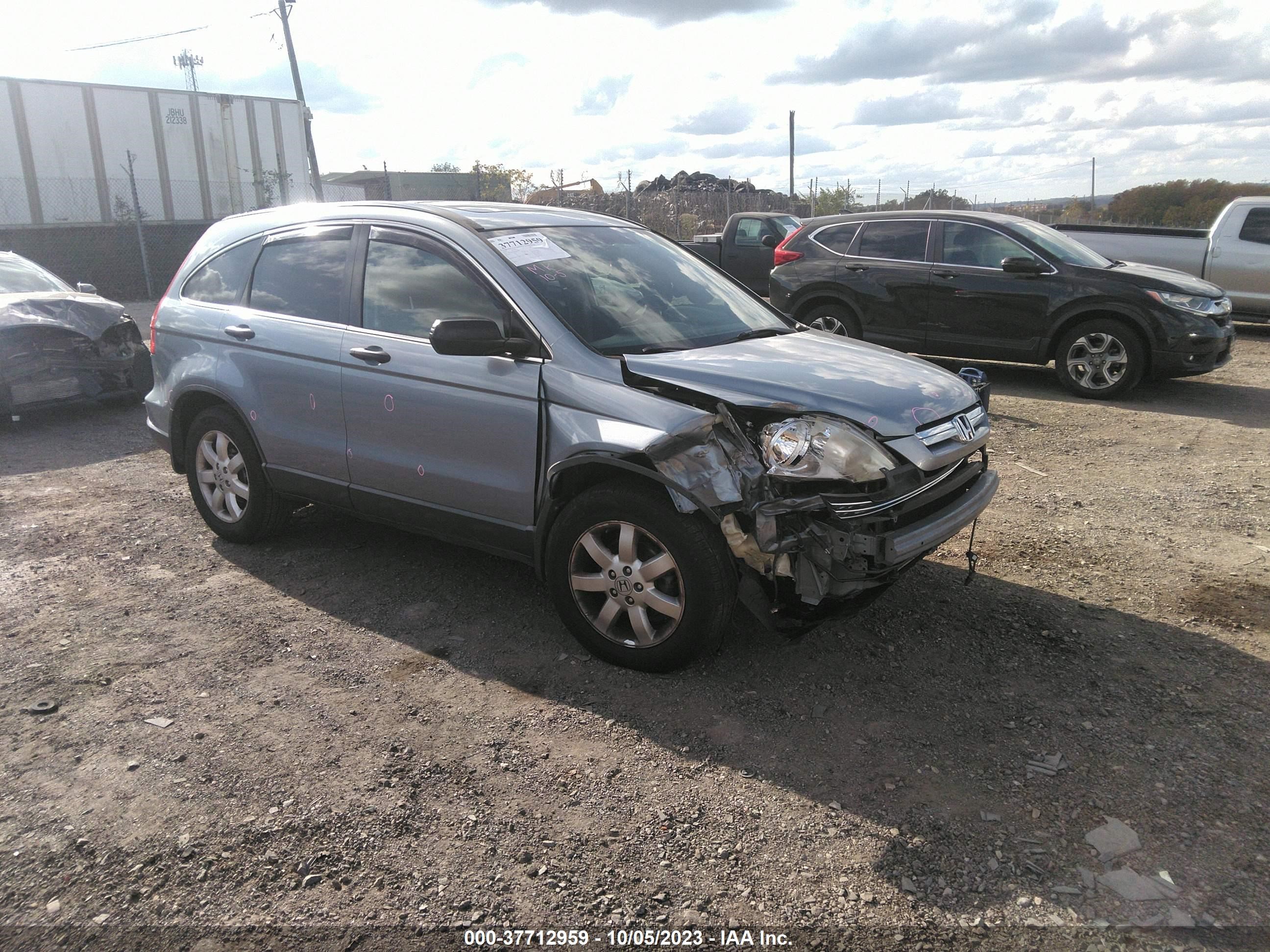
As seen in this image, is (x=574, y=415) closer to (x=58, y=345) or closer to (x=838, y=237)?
(x=58, y=345)

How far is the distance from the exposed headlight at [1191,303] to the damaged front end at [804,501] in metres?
6.21

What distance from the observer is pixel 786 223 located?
1600cm

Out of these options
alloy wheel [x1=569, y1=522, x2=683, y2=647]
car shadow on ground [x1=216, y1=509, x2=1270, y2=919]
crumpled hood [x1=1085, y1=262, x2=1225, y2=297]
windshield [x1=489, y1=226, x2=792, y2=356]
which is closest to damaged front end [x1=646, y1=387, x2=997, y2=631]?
alloy wheel [x1=569, y1=522, x2=683, y2=647]

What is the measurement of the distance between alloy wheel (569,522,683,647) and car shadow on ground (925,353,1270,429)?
21.0ft

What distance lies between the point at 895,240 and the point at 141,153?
73.7 feet

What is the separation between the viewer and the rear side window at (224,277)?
4941mm

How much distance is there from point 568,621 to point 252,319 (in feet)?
7.99

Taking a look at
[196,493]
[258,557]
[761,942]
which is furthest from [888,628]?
[196,493]

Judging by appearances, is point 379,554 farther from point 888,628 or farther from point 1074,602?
point 1074,602

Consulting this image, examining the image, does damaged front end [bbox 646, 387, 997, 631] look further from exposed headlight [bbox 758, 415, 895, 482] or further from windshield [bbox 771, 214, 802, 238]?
windshield [bbox 771, 214, 802, 238]

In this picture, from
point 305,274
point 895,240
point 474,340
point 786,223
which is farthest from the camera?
point 786,223

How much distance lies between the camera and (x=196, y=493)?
5.23 m

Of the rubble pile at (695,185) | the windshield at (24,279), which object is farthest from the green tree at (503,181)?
the windshield at (24,279)

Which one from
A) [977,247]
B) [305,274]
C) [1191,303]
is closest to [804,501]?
[305,274]
